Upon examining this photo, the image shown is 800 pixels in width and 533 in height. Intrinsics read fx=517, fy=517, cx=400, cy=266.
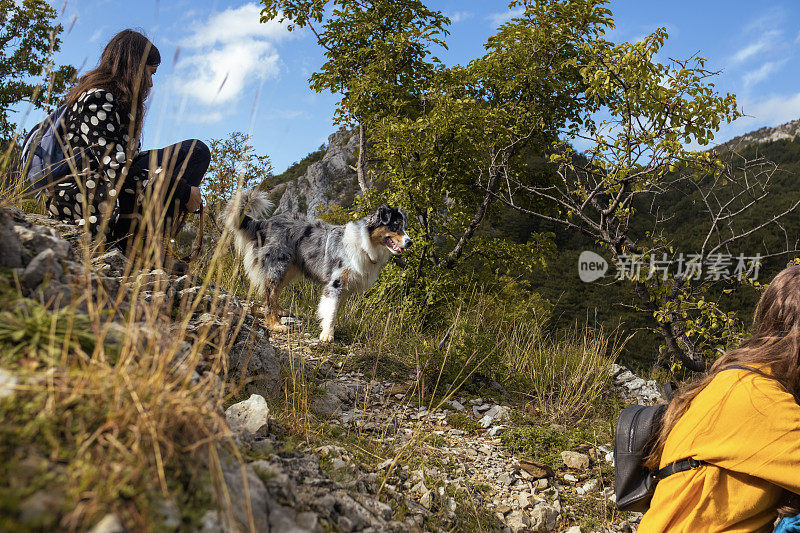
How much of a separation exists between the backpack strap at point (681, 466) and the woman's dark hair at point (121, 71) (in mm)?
4035

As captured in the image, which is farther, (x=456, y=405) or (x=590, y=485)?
(x=456, y=405)

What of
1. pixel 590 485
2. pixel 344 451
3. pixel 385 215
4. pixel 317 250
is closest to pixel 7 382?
pixel 344 451

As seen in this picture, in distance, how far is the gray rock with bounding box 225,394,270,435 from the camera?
9.19ft

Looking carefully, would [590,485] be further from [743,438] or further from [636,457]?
[743,438]

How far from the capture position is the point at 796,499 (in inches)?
86.1

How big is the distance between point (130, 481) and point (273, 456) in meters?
0.93

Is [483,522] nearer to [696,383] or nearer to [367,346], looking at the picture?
[696,383]

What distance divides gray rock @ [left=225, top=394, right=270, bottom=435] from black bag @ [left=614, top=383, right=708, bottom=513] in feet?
6.14

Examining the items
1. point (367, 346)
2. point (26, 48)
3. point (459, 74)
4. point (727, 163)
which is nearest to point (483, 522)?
point (367, 346)

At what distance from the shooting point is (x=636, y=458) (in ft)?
8.43

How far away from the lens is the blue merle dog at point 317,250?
265 inches

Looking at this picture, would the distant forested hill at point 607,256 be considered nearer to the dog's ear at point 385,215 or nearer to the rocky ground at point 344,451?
the dog's ear at point 385,215

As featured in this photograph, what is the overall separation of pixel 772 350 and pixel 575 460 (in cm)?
243

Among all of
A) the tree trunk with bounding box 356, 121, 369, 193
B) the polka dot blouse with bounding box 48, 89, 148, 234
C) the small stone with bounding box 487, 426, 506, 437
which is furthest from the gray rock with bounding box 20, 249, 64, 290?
the tree trunk with bounding box 356, 121, 369, 193
